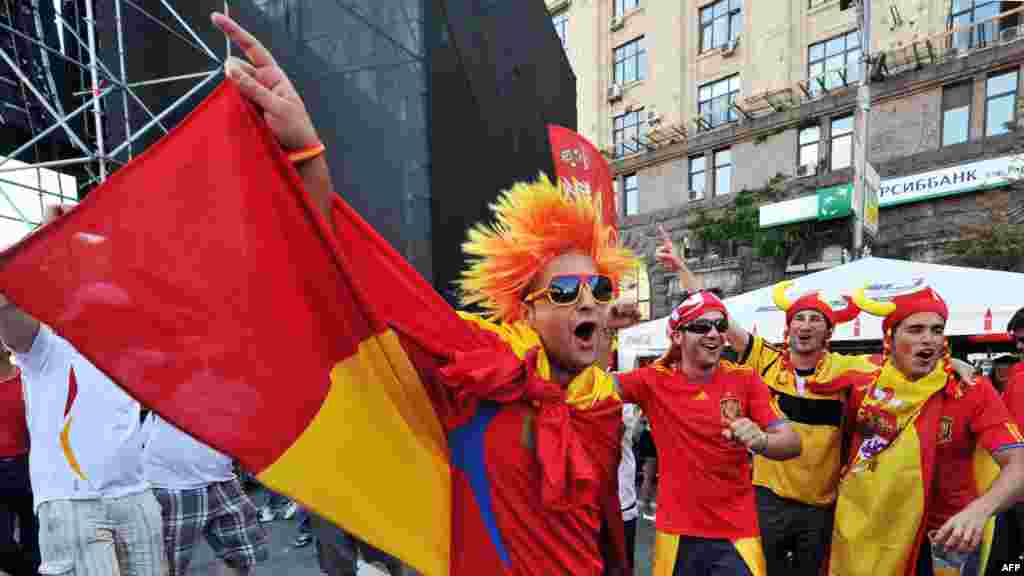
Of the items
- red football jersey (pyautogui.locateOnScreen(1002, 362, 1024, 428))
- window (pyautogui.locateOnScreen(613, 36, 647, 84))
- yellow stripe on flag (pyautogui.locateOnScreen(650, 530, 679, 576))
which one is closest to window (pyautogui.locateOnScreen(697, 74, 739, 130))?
window (pyautogui.locateOnScreen(613, 36, 647, 84))

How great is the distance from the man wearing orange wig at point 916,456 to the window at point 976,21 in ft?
59.2

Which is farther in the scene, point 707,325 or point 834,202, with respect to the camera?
point 834,202

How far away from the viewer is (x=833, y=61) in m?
19.0

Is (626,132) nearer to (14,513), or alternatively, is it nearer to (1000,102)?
(1000,102)

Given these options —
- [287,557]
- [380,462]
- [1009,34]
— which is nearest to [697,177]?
[1009,34]

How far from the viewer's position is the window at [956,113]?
52.9 ft

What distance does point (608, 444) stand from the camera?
167cm

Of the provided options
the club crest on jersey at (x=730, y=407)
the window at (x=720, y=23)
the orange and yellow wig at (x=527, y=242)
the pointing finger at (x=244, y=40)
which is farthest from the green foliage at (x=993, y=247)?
the pointing finger at (x=244, y=40)

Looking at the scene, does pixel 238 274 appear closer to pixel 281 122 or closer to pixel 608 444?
pixel 281 122

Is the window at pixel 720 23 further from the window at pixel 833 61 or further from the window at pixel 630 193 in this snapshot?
the window at pixel 630 193

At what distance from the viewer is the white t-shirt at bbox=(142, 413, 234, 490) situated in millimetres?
3154

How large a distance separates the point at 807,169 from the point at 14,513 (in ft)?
69.3

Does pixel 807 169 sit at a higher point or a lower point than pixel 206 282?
higher

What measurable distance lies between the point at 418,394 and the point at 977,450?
106 inches
